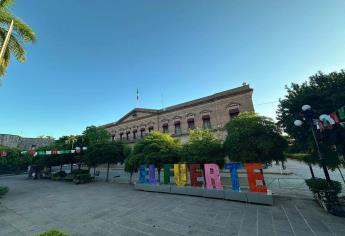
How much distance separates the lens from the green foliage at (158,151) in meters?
14.1

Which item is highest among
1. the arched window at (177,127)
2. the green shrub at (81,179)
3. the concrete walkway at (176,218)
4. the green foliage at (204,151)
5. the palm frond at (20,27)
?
the palm frond at (20,27)

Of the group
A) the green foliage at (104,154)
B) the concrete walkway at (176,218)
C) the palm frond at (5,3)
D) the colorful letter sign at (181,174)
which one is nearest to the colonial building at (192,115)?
the green foliage at (104,154)

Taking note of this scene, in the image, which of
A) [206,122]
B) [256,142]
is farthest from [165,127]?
[256,142]

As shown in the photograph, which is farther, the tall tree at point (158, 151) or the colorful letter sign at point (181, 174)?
the tall tree at point (158, 151)

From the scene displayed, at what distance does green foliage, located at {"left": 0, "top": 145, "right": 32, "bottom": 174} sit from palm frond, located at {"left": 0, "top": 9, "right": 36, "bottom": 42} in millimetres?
34034

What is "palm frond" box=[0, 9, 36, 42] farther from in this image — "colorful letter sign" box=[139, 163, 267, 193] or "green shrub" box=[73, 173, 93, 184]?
"green shrub" box=[73, 173, 93, 184]

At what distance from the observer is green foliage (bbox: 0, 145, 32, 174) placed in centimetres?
3391

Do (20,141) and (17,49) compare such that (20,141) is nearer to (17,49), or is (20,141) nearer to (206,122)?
(17,49)

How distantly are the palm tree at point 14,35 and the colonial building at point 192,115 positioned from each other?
67.3 feet

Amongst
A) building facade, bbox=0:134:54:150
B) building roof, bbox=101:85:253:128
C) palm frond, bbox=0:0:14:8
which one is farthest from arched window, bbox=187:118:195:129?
building facade, bbox=0:134:54:150

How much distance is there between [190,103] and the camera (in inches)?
1077

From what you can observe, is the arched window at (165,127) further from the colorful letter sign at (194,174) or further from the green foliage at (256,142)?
the green foliage at (256,142)

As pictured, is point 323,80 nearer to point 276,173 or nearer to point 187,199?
point 187,199

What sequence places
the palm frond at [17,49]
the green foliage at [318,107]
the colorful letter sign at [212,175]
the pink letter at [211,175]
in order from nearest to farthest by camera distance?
1. the green foliage at [318,107]
2. the colorful letter sign at [212,175]
3. the pink letter at [211,175]
4. the palm frond at [17,49]
